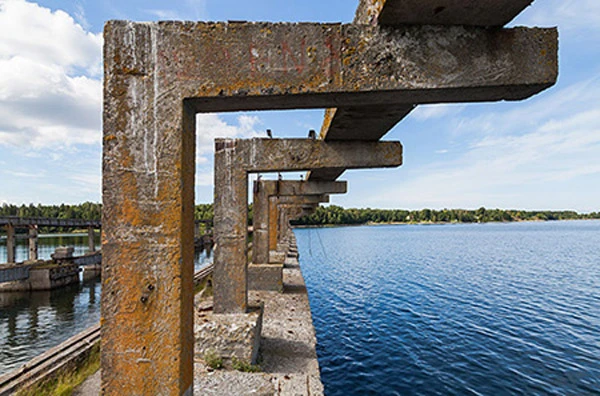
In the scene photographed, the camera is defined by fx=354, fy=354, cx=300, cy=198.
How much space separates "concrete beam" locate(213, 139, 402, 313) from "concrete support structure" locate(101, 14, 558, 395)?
3.89 metres

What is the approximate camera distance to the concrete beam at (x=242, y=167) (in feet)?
22.0

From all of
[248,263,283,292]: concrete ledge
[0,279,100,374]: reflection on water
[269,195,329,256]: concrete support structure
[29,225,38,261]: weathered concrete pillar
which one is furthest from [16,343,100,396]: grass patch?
[29,225,38,261]: weathered concrete pillar

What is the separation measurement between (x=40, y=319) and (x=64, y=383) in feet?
55.0

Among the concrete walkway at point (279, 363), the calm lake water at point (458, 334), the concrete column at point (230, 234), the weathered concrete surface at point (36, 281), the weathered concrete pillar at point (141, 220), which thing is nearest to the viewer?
the weathered concrete pillar at point (141, 220)

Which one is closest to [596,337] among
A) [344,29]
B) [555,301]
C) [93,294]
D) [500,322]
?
[500,322]

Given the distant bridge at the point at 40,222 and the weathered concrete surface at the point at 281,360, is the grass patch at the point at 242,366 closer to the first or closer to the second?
the weathered concrete surface at the point at 281,360

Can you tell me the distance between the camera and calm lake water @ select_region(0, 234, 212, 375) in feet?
50.7

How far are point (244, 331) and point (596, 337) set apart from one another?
13.7m

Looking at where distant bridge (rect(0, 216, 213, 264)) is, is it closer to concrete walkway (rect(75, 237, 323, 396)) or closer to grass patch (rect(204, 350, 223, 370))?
concrete walkway (rect(75, 237, 323, 396))

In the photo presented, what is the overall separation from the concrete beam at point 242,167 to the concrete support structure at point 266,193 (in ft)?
15.7

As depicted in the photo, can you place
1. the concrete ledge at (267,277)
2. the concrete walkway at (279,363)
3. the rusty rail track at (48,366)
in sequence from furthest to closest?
the concrete ledge at (267,277), the rusty rail track at (48,366), the concrete walkway at (279,363)

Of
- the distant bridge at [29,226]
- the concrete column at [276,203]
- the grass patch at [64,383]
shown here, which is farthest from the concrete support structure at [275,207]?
the distant bridge at [29,226]

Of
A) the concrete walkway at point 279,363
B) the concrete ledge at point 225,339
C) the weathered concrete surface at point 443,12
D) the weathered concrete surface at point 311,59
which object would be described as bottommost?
the concrete walkway at point 279,363

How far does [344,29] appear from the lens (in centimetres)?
280
